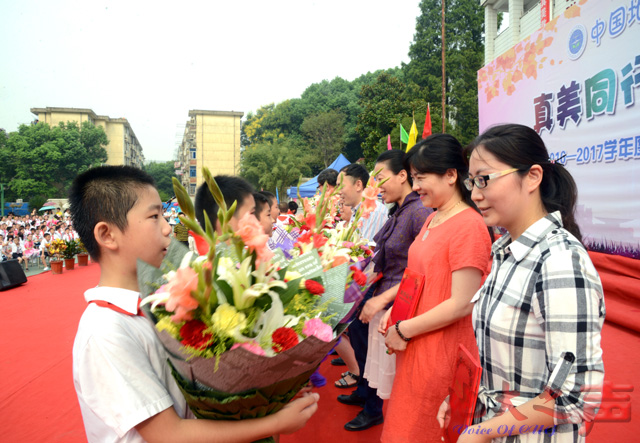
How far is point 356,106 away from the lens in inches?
1294

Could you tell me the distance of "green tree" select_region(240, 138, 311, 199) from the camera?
28.4 m

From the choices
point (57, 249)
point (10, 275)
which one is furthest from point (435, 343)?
point (57, 249)

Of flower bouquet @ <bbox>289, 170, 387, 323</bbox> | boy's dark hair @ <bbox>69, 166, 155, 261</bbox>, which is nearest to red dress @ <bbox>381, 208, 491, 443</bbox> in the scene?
flower bouquet @ <bbox>289, 170, 387, 323</bbox>

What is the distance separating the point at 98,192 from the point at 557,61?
598cm

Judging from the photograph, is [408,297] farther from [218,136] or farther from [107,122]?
[107,122]

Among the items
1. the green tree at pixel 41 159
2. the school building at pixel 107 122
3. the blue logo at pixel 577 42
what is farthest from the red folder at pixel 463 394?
the school building at pixel 107 122

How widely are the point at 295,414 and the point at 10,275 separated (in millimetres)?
9744

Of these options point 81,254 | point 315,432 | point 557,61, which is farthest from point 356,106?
point 315,432

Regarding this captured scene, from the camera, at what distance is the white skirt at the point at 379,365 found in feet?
7.18

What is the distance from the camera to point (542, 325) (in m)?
1.00

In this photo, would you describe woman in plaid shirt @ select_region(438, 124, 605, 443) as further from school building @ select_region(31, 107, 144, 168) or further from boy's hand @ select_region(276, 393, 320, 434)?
school building @ select_region(31, 107, 144, 168)

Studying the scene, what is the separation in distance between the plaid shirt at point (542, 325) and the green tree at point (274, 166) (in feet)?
89.4

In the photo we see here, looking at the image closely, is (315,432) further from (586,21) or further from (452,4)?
(452,4)

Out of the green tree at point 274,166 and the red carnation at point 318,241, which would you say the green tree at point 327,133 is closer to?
the green tree at point 274,166
